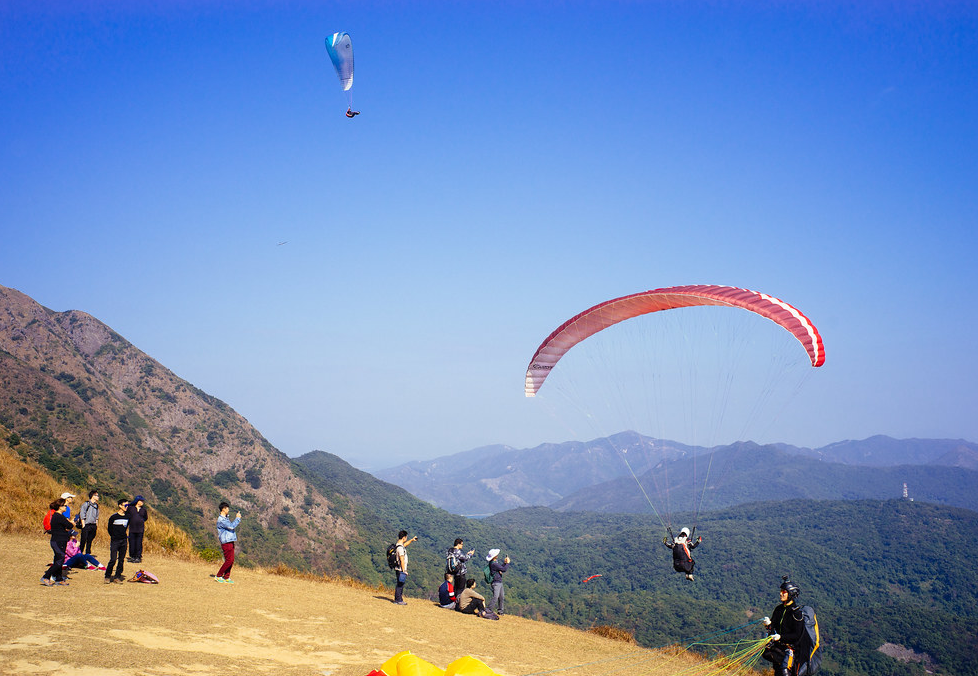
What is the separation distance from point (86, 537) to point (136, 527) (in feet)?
3.04

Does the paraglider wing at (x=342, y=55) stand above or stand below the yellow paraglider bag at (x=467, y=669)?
above

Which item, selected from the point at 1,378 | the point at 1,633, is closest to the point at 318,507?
the point at 1,378

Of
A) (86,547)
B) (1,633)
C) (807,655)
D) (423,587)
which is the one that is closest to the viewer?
(1,633)

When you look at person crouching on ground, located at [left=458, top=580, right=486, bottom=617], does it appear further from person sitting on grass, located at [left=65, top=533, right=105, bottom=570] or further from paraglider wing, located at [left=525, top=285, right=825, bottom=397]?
person sitting on grass, located at [left=65, top=533, right=105, bottom=570]

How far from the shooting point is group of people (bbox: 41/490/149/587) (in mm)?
11266

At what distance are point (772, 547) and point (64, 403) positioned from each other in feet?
490

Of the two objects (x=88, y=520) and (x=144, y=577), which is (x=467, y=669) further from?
(x=88, y=520)

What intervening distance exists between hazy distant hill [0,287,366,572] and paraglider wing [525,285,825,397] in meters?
30.7

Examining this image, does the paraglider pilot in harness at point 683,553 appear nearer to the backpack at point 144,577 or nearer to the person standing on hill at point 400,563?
the person standing on hill at point 400,563

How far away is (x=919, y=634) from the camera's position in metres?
90.6

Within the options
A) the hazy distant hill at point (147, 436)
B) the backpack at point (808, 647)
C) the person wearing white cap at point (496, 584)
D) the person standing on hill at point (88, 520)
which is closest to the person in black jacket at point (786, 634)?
the backpack at point (808, 647)

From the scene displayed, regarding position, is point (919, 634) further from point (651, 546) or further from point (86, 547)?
point (86, 547)

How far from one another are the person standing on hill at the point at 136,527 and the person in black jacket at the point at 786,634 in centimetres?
1232

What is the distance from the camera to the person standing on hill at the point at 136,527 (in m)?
13.6
